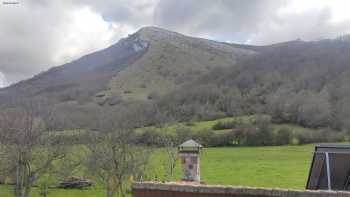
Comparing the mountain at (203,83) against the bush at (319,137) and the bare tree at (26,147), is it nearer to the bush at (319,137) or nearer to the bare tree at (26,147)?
the bush at (319,137)

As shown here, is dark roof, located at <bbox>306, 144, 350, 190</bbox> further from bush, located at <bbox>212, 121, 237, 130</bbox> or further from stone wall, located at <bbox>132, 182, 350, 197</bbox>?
bush, located at <bbox>212, 121, 237, 130</bbox>

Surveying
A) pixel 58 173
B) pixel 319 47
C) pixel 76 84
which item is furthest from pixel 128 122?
pixel 76 84

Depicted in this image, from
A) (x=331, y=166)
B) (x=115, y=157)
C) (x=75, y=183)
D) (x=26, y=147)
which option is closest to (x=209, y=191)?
(x=331, y=166)

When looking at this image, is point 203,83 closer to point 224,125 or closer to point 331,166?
point 224,125

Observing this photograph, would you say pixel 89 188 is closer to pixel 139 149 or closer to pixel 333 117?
pixel 139 149

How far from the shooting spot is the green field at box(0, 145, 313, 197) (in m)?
39.3

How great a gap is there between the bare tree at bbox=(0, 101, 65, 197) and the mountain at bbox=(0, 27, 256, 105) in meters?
65.2

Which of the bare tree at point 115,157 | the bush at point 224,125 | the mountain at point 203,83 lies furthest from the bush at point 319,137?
the bare tree at point 115,157

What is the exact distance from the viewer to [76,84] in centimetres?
12706

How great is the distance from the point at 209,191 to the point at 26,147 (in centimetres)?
2435

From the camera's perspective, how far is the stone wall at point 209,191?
25.3 feet

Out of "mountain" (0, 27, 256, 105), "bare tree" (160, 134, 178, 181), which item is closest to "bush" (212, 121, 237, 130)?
"bare tree" (160, 134, 178, 181)

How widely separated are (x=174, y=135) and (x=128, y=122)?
13.9 m

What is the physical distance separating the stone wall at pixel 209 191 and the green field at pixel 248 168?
2329 centimetres
